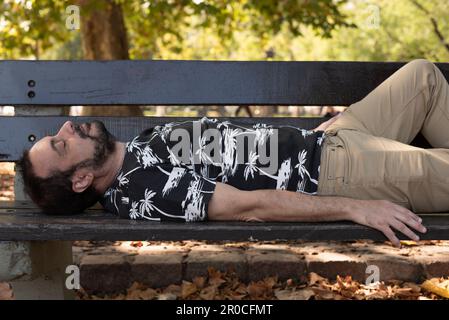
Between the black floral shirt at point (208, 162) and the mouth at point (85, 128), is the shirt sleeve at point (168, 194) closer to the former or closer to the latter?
the black floral shirt at point (208, 162)

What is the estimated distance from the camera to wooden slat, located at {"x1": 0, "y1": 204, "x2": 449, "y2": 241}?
9.05 feet

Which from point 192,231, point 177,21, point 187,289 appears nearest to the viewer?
point 192,231

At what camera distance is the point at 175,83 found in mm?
3961

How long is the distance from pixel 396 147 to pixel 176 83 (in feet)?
4.57

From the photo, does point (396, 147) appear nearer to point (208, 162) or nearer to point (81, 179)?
point (208, 162)

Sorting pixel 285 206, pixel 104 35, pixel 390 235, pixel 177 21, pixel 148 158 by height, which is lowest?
pixel 390 235

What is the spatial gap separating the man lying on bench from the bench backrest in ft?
1.87

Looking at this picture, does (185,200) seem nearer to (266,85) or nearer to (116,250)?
(266,85)

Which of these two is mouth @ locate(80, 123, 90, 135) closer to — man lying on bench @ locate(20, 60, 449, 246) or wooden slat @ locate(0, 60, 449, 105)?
man lying on bench @ locate(20, 60, 449, 246)

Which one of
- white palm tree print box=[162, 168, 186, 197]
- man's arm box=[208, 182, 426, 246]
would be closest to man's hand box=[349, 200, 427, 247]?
man's arm box=[208, 182, 426, 246]

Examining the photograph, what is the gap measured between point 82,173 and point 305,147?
43.4 inches

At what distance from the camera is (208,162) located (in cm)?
326
